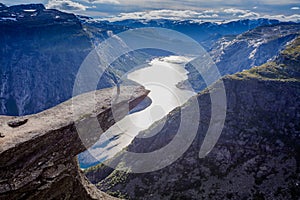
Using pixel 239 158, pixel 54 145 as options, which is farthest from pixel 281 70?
pixel 54 145

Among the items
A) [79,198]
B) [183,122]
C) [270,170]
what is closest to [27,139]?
[79,198]

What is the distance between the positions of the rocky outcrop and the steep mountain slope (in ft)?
280

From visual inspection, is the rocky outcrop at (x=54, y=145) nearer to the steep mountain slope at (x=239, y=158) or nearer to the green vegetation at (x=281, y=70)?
the steep mountain slope at (x=239, y=158)

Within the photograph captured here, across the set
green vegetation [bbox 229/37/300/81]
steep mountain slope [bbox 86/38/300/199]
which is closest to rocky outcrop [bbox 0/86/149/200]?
steep mountain slope [bbox 86/38/300/199]

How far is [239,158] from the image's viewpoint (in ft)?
327

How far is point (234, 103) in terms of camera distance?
122500 mm

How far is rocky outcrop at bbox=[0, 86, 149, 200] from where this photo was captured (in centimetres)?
950

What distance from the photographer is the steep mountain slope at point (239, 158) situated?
299 feet

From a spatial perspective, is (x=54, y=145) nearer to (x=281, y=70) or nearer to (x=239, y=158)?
(x=239, y=158)

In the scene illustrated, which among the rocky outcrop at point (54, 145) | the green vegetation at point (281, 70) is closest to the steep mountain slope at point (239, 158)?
the green vegetation at point (281, 70)

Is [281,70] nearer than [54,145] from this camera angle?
No

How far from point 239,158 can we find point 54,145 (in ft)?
322

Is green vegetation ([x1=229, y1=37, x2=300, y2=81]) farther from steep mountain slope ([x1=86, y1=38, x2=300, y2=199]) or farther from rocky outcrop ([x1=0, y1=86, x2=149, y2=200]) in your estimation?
rocky outcrop ([x1=0, y1=86, x2=149, y2=200])

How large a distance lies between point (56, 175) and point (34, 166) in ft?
A: 3.50
